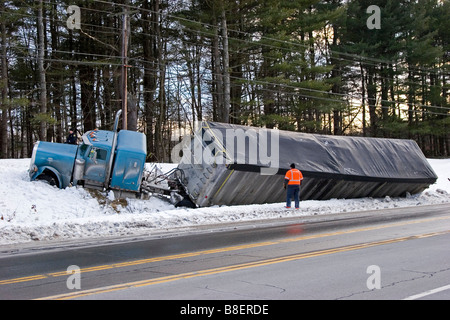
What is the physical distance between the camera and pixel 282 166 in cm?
1945

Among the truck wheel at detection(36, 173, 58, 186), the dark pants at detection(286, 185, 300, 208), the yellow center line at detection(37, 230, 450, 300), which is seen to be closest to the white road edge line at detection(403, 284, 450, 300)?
the yellow center line at detection(37, 230, 450, 300)

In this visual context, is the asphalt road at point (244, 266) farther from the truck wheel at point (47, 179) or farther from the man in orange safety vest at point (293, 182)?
the truck wheel at point (47, 179)

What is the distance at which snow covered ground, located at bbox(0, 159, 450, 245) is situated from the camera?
43.3ft

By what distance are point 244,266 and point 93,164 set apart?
11.4 m

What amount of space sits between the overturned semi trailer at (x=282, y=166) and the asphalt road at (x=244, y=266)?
496 centimetres

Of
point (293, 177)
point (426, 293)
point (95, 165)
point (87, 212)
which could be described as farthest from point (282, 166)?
point (426, 293)

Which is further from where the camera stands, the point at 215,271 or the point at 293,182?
the point at 293,182

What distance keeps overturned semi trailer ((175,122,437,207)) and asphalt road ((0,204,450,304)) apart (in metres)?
4.96

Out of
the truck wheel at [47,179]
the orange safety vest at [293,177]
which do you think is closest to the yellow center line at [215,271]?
the orange safety vest at [293,177]

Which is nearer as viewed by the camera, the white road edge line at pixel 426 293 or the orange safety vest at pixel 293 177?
the white road edge line at pixel 426 293

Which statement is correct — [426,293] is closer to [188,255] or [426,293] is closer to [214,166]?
[188,255]

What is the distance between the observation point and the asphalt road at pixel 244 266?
21.9 feet
